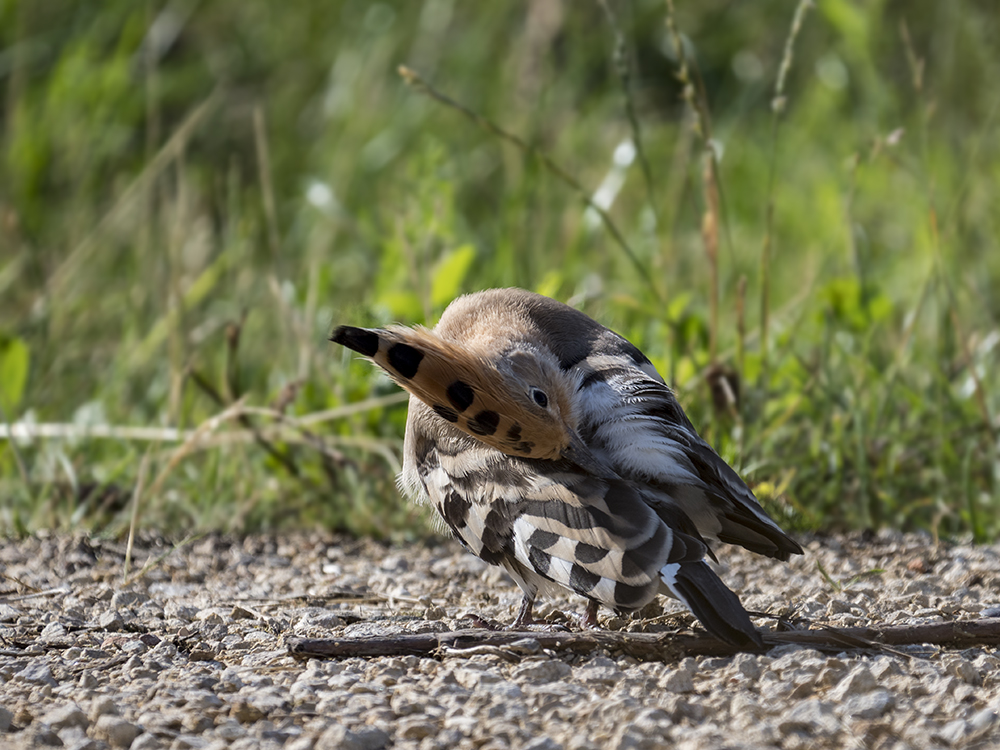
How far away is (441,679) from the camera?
212 centimetres

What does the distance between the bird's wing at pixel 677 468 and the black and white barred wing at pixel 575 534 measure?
0.22 ft

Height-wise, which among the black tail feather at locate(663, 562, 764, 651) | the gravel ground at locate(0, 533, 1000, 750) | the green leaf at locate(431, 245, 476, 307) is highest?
the green leaf at locate(431, 245, 476, 307)

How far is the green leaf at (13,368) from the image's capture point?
414 centimetres

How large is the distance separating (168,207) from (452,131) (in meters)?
2.43

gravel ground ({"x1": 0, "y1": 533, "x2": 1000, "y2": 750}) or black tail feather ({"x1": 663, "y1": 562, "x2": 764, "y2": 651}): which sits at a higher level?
black tail feather ({"x1": 663, "y1": 562, "x2": 764, "y2": 651})

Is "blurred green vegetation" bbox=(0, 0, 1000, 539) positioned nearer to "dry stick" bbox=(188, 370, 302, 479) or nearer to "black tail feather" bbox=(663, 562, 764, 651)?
"dry stick" bbox=(188, 370, 302, 479)

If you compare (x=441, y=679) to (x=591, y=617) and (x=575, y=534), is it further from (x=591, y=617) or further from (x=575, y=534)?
(x=591, y=617)

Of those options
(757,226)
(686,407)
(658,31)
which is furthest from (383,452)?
(658,31)

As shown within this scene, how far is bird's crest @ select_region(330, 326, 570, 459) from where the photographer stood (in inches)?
91.4

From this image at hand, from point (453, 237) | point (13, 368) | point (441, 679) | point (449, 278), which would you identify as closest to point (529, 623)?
point (441, 679)

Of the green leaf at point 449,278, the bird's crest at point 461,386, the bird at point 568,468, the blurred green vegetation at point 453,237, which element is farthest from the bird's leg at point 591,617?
the green leaf at point 449,278

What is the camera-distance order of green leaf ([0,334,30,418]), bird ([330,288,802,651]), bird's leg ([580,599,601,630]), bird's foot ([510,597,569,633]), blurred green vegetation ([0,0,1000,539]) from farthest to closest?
green leaf ([0,334,30,418]), blurred green vegetation ([0,0,1000,539]), bird's leg ([580,599,601,630]), bird's foot ([510,597,569,633]), bird ([330,288,802,651])

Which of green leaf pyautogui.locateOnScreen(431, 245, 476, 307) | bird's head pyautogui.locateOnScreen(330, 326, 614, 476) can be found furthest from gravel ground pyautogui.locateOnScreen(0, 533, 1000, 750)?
green leaf pyautogui.locateOnScreen(431, 245, 476, 307)

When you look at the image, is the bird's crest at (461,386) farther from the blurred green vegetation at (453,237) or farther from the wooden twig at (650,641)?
the blurred green vegetation at (453,237)
